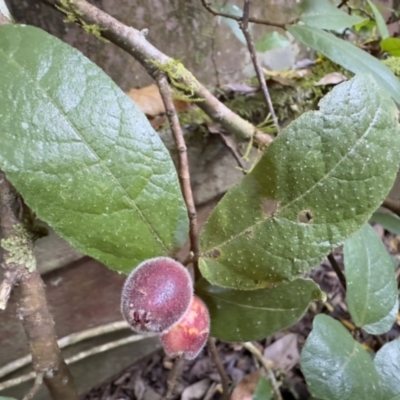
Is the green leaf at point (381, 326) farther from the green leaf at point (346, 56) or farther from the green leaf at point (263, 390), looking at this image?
the green leaf at point (346, 56)

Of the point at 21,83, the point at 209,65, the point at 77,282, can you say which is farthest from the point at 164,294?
the point at 209,65

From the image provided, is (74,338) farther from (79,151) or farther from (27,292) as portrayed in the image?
(79,151)

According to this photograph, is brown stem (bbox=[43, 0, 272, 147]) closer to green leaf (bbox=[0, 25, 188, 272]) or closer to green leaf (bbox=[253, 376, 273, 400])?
green leaf (bbox=[0, 25, 188, 272])

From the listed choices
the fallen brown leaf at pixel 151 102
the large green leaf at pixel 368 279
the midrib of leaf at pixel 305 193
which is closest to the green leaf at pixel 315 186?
the midrib of leaf at pixel 305 193

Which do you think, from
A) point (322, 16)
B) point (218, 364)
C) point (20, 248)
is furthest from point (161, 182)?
point (322, 16)

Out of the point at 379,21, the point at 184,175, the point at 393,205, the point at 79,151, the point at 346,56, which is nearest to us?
the point at 79,151

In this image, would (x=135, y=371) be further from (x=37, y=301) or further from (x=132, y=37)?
(x=132, y=37)
